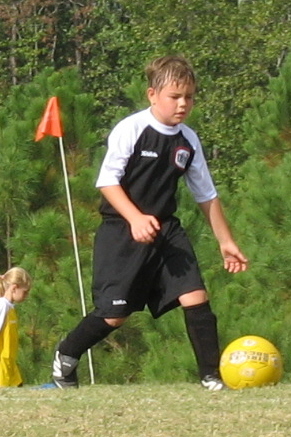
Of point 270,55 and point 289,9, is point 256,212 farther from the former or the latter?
point 289,9

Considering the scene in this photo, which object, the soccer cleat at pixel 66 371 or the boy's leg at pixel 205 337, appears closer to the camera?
the boy's leg at pixel 205 337

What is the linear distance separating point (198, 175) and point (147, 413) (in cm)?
147

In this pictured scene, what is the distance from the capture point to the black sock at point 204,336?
5691 mm

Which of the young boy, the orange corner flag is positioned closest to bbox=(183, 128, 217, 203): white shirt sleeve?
the young boy

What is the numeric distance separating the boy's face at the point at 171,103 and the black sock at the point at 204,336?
2.74 feet

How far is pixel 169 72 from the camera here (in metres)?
5.65

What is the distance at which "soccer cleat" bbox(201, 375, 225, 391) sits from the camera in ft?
18.5

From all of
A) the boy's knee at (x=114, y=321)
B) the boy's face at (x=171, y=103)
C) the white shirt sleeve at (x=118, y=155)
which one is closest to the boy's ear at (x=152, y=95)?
the boy's face at (x=171, y=103)

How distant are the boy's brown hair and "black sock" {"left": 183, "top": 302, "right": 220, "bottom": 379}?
99 centimetres

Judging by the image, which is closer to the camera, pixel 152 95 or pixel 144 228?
pixel 144 228

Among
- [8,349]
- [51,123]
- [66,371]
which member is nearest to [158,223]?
[66,371]

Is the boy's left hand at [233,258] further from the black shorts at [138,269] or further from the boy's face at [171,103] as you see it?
the boy's face at [171,103]

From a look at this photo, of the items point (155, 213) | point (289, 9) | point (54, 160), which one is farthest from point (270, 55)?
point (155, 213)

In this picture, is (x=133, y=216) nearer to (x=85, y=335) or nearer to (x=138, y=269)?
(x=138, y=269)
